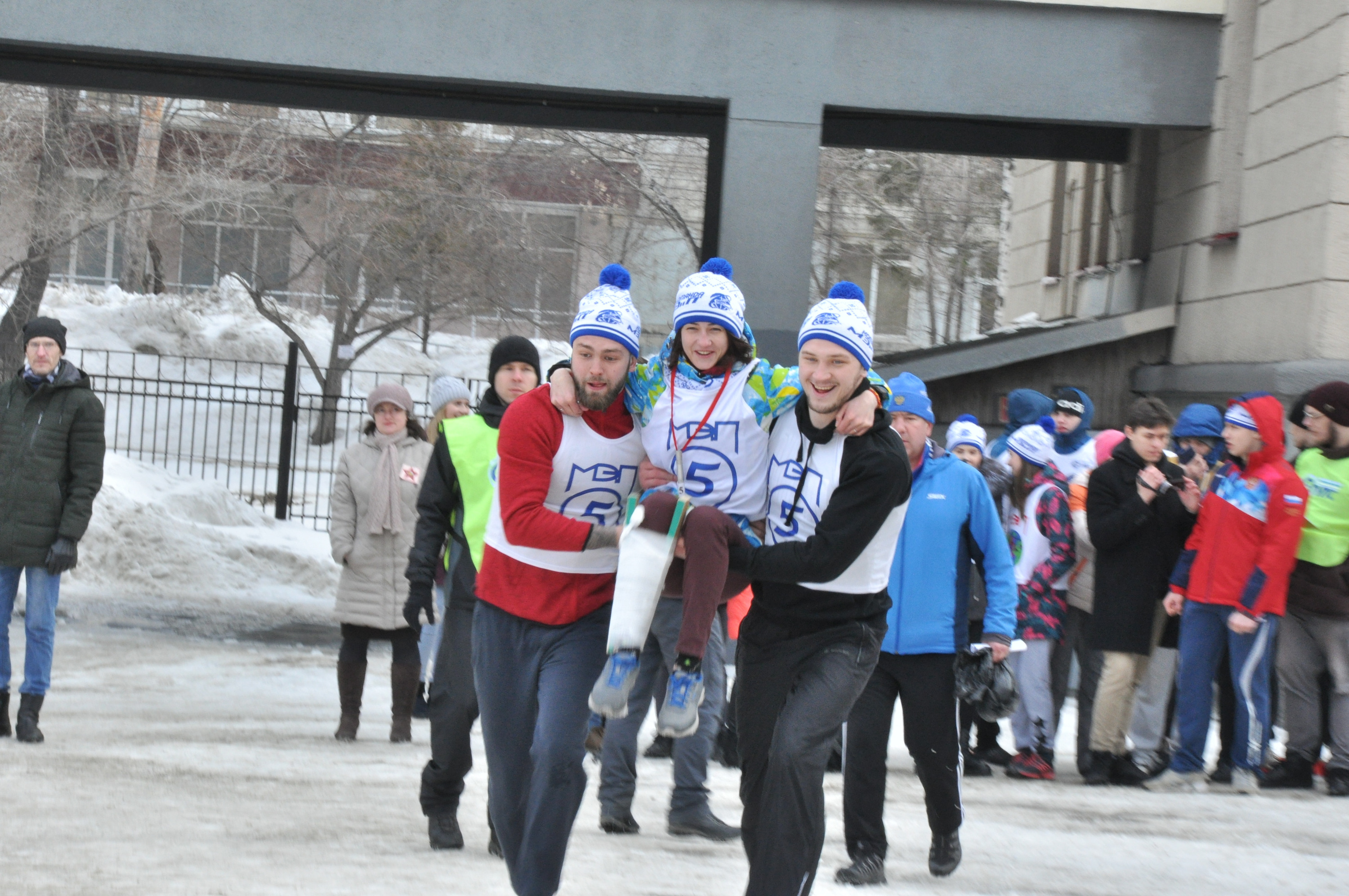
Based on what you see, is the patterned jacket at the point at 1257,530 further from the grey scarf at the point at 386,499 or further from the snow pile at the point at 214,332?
the snow pile at the point at 214,332

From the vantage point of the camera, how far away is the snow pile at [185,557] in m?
14.3

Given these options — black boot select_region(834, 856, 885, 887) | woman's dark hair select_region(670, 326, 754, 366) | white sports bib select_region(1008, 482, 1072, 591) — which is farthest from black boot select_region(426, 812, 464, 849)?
white sports bib select_region(1008, 482, 1072, 591)

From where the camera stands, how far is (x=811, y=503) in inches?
170

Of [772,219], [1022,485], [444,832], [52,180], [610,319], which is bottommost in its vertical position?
[444,832]

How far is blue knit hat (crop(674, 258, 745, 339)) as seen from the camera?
4.40 m

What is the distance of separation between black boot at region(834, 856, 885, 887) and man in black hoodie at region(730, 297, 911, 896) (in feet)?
4.20

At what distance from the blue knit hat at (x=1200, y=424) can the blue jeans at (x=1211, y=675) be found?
1158 mm

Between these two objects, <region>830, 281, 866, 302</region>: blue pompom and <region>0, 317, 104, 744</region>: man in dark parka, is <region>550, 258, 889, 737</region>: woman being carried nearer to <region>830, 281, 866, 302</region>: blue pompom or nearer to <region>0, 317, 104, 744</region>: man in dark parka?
<region>830, 281, 866, 302</region>: blue pompom

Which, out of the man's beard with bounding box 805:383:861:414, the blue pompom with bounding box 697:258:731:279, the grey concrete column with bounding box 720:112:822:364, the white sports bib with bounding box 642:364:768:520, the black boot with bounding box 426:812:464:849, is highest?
the grey concrete column with bounding box 720:112:822:364

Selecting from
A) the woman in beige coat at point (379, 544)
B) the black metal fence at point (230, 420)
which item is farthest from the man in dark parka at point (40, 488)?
the black metal fence at point (230, 420)

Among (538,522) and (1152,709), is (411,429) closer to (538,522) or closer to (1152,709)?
(538,522)

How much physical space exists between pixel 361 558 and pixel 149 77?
16.7ft

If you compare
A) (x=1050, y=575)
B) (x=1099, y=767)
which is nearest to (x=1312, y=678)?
(x=1099, y=767)

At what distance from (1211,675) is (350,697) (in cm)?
485
